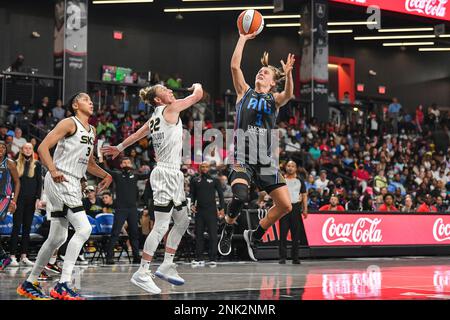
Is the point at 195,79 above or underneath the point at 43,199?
above

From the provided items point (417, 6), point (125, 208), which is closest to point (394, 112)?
point (417, 6)

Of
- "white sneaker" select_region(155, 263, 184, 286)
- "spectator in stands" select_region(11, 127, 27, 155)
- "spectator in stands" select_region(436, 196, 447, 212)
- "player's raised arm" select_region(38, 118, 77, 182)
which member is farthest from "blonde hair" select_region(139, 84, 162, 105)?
"spectator in stands" select_region(436, 196, 447, 212)

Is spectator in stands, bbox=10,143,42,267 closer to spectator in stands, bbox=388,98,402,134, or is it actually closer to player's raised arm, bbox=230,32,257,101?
player's raised arm, bbox=230,32,257,101

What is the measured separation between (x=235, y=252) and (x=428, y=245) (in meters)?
5.72

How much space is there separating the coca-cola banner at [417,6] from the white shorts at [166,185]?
2043 centimetres

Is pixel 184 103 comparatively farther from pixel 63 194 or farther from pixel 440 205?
pixel 440 205

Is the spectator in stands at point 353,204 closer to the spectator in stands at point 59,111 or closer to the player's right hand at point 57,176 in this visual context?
the spectator in stands at point 59,111

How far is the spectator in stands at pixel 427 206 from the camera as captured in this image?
20703 millimetres

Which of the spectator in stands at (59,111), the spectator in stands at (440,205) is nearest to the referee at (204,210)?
the spectator in stands at (59,111)

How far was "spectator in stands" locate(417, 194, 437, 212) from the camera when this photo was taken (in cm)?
2070

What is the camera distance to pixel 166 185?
957cm

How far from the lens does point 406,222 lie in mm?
19641

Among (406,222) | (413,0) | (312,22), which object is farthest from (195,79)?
(406,222)

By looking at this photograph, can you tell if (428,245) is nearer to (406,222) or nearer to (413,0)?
(406,222)
